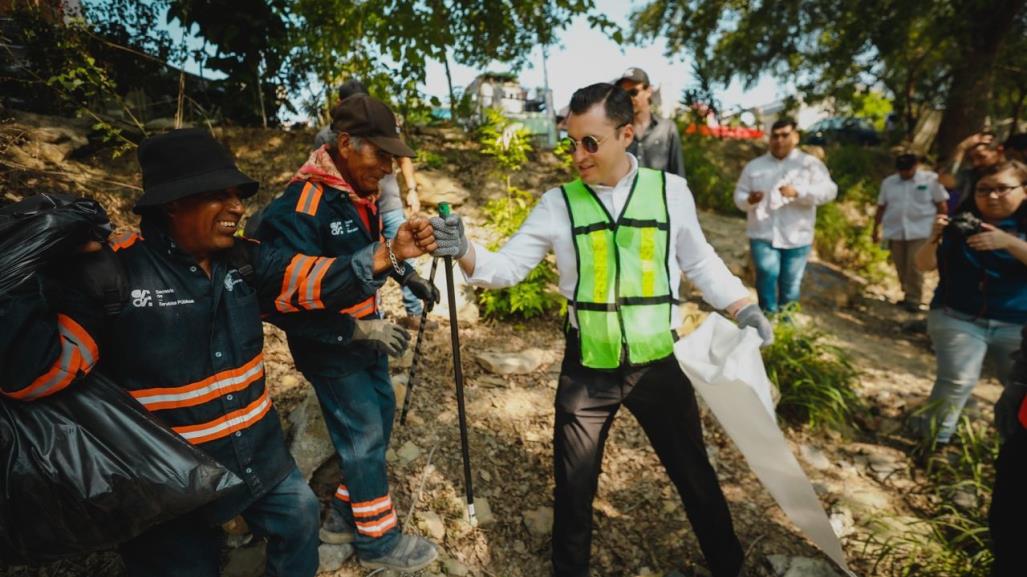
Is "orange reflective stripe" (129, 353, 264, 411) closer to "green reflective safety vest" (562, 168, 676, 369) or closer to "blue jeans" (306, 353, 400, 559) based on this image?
"blue jeans" (306, 353, 400, 559)

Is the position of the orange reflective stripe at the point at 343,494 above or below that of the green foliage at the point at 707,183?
below

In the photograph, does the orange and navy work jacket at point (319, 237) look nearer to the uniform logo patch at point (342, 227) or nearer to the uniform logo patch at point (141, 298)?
the uniform logo patch at point (342, 227)

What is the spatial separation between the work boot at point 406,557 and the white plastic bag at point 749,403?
60.8 inches

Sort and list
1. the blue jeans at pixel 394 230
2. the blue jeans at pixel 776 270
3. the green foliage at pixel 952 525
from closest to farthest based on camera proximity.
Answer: the green foliage at pixel 952 525, the blue jeans at pixel 394 230, the blue jeans at pixel 776 270

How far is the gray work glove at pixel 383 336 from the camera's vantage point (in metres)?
2.24

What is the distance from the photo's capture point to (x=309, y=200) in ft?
7.19

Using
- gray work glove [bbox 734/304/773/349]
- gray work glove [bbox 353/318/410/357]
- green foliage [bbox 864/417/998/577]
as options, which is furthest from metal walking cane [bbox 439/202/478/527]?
green foliage [bbox 864/417/998/577]

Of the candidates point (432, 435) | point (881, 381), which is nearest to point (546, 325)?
point (432, 435)

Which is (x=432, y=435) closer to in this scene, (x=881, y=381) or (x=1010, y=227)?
(x=1010, y=227)

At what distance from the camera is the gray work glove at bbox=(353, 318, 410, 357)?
224cm

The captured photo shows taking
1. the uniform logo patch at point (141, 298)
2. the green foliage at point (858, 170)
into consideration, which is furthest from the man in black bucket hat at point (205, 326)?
the green foliage at point (858, 170)

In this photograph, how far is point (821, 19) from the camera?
364 inches

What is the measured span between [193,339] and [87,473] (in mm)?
467

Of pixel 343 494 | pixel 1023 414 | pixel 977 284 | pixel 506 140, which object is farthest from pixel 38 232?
pixel 506 140
